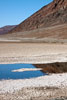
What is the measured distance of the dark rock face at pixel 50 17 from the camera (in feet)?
469

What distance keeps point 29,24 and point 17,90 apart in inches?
6090

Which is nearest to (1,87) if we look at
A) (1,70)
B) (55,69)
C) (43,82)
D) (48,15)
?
(43,82)

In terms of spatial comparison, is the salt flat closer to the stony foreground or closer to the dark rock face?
the stony foreground

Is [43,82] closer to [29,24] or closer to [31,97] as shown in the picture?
[31,97]

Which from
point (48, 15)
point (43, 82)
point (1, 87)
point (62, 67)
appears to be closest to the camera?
point (1, 87)

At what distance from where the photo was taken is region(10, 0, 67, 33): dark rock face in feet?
469

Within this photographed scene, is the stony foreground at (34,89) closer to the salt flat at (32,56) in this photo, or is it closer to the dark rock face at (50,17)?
the salt flat at (32,56)

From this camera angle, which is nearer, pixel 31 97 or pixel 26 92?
pixel 31 97

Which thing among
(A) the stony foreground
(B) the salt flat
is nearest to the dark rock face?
(B) the salt flat

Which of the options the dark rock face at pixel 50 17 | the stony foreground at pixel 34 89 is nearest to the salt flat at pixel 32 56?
the stony foreground at pixel 34 89

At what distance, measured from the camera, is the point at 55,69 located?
18844 millimetres

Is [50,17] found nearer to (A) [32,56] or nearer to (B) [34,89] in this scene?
(A) [32,56]

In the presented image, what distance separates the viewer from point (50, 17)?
152 m

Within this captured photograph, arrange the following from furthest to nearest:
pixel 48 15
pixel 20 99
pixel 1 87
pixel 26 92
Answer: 1. pixel 48 15
2. pixel 1 87
3. pixel 26 92
4. pixel 20 99
